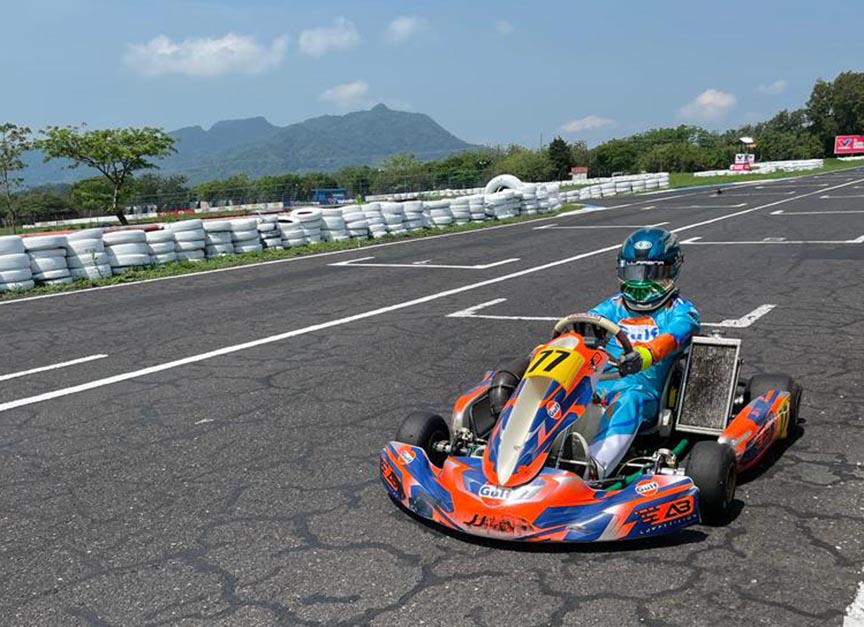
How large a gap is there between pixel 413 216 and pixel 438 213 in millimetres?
1525

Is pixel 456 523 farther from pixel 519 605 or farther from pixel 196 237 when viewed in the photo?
pixel 196 237

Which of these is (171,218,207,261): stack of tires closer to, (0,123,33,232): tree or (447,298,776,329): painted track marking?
(447,298,776,329): painted track marking

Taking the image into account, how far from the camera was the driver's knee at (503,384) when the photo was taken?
413 cm

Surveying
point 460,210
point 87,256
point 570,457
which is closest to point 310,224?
point 87,256

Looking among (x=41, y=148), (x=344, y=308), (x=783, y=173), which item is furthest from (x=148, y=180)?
(x=344, y=308)

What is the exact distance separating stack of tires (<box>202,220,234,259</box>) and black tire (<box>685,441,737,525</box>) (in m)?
13.2

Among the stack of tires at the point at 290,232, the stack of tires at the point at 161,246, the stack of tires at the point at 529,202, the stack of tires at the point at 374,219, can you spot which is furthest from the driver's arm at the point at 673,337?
the stack of tires at the point at 529,202

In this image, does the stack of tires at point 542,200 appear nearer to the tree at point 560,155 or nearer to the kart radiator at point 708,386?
the kart radiator at point 708,386

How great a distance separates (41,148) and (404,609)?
142 feet

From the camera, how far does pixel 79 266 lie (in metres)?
12.8

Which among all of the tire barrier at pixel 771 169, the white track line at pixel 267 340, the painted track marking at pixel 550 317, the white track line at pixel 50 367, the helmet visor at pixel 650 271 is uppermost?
the helmet visor at pixel 650 271

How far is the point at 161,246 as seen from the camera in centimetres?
1445

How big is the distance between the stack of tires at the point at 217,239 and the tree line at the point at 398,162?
2411cm

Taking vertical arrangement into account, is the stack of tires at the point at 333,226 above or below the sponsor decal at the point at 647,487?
above
